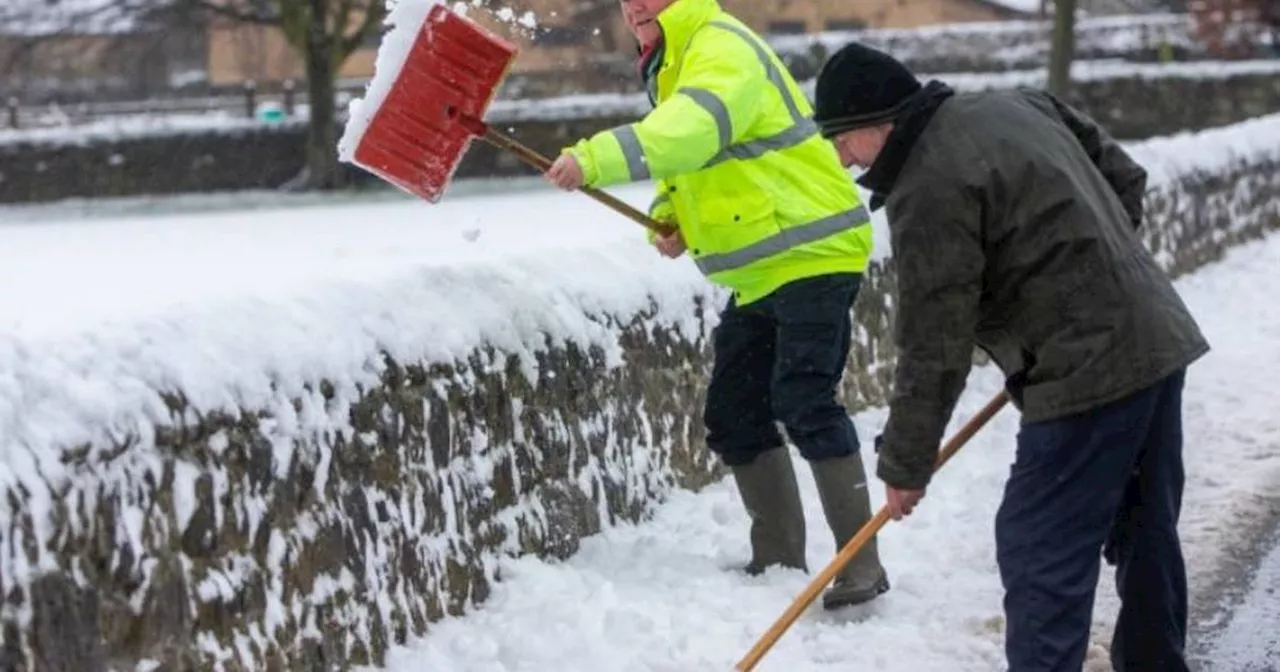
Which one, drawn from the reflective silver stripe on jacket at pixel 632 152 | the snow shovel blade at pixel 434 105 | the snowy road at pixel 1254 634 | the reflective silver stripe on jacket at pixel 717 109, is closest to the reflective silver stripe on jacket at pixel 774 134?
the reflective silver stripe on jacket at pixel 717 109

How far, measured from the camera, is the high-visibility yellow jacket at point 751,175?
5250mm

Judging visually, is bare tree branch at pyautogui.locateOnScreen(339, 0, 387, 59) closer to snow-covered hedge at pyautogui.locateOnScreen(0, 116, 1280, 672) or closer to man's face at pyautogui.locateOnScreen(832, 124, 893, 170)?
snow-covered hedge at pyautogui.locateOnScreen(0, 116, 1280, 672)

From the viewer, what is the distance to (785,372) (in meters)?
5.50

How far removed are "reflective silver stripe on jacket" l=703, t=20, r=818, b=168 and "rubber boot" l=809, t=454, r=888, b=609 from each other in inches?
35.0

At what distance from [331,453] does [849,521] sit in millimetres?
1644

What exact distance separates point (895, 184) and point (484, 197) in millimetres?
24442

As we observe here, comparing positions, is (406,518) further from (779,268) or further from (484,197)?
(484,197)

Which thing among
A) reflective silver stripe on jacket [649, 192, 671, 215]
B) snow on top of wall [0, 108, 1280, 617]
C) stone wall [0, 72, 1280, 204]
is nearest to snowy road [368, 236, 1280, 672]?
snow on top of wall [0, 108, 1280, 617]

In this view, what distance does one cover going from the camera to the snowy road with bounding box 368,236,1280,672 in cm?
508

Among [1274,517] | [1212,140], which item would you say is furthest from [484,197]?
[1274,517]

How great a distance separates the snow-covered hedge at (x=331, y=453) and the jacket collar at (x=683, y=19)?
0.88 metres

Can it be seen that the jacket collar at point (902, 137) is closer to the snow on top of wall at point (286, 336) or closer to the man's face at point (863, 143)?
the man's face at point (863, 143)

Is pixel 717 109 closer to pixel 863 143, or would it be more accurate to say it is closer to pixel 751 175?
pixel 751 175

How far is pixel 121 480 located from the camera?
3.98 meters
